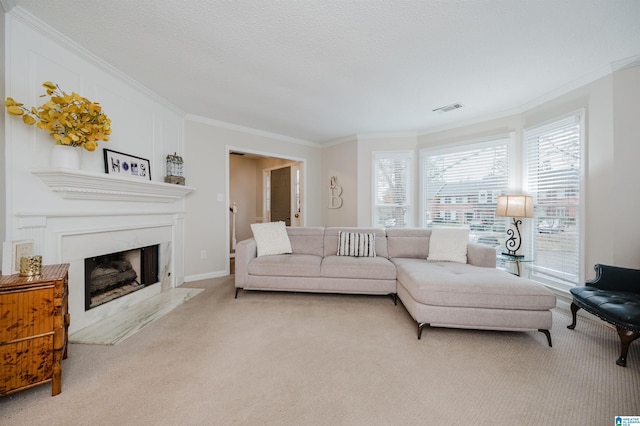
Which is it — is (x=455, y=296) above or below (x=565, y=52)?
below

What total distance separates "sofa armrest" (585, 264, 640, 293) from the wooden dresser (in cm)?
406

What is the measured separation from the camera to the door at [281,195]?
554 cm

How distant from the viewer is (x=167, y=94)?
3.02m

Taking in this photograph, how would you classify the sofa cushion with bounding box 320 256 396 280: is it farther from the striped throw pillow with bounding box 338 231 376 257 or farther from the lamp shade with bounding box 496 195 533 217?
the lamp shade with bounding box 496 195 533 217

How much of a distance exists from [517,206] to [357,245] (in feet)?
6.61

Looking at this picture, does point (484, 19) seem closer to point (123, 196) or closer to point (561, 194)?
point (561, 194)

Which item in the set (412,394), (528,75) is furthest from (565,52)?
(412,394)

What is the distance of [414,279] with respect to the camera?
7.49 feet

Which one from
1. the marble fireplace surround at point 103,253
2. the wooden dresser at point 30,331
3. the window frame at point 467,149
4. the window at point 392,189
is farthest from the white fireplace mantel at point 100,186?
the window frame at point 467,149

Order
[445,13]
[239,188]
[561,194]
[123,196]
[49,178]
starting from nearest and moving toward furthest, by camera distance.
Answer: [445,13] < [49,178] < [123,196] < [561,194] < [239,188]

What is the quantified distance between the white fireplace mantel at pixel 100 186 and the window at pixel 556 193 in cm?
458

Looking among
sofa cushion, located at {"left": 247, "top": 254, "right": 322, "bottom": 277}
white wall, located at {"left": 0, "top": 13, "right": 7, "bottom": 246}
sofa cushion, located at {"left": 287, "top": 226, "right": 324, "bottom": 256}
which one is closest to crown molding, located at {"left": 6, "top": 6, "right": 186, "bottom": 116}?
white wall, located at {"left": 0, "top": 13, "right": 7, "bottom": 246}

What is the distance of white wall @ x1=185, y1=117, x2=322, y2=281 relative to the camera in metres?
3.70

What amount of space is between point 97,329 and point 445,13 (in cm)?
381
